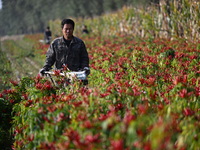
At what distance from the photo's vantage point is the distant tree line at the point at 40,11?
171 ft

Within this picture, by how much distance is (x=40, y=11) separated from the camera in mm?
69625

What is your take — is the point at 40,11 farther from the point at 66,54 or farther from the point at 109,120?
the point at 109,120

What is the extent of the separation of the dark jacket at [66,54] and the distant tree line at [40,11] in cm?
4095

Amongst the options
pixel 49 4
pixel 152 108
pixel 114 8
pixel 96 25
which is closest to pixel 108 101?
pixel 152 108

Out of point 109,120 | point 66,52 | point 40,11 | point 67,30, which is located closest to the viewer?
point 109,120

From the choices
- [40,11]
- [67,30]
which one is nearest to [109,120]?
[67,30]

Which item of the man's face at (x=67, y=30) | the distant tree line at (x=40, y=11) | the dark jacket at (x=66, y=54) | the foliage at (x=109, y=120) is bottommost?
the foliage at (x=109, y=120)

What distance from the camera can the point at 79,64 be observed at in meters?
4.68

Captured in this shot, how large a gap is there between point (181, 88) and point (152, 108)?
16.3 inches

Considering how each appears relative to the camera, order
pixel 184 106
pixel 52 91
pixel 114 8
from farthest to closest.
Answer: pixel 114 8 → pixel 52 91 → pixel 184 106

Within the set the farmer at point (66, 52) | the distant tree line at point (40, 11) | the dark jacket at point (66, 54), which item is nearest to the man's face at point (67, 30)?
the farmer at point (66, 52)

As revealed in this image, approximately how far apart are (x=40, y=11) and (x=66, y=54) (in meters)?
69.5

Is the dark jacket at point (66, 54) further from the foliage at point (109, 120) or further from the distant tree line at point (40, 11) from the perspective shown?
the distant tree line at point (40, 11)

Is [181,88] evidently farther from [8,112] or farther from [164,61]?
[164,61]
